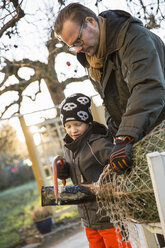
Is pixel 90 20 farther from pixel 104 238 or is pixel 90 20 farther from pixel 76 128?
pixel 104 238

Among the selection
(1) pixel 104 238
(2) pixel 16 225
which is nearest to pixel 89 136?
(1) pixel 104 238

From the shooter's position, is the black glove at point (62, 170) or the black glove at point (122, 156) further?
the black glove at point (62, 170)

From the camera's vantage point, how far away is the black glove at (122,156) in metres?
1.30

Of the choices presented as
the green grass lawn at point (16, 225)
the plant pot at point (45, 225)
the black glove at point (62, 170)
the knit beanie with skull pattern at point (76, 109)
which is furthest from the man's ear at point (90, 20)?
the green grass lawn at point (16, 225)

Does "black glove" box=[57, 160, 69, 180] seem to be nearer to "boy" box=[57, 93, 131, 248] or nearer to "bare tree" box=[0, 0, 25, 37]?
"boy" box=[57, 93, 131, 248]

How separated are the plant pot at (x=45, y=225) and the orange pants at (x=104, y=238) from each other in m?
3.48

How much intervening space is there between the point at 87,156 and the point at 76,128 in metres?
0.24

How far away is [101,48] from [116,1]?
4.34ft

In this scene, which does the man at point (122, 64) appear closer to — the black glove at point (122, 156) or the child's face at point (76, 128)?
the black glove at point (122, 156)

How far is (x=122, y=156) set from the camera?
1300mm

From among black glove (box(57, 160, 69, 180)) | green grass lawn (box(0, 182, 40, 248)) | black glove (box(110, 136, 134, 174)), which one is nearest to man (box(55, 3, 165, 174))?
black glove (box(110, 136, 134, 174))

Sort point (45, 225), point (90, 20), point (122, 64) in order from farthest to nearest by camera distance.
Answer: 1. point (45, 225)
2. point (90, 20)
3. point (122, 64)

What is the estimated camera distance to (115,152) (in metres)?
1.34

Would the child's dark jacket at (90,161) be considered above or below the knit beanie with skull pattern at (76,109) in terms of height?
below
